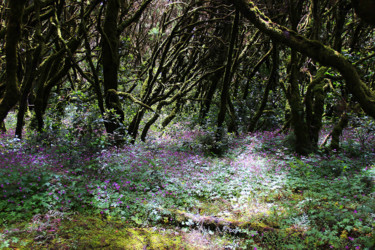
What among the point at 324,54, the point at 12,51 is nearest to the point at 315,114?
the point at 324,54

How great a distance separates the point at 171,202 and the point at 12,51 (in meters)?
3.46

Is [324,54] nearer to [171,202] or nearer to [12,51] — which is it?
[171,202]

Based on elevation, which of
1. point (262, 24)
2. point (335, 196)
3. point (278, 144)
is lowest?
point (335, 196)

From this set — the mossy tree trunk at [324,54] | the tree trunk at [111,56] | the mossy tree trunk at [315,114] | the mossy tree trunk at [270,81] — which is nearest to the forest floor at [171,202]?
the tree trunk at [111,56]

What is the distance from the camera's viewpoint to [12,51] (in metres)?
3.91

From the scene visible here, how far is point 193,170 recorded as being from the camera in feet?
19.9

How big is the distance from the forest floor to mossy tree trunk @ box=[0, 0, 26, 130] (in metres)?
1.02

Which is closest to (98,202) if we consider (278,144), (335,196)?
(335,196)

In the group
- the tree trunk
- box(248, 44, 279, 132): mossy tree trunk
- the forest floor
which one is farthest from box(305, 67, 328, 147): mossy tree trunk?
the tree trunk

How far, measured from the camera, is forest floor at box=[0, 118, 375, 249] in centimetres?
323

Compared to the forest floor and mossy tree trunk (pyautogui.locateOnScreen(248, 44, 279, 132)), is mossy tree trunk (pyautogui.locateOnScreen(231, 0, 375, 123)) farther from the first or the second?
mossy tree trunk (pyautogui.locateOnScreen(248, 44, 279, 132))

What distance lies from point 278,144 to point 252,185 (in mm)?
3099

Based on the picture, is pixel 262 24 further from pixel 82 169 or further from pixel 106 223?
pixel 82 169

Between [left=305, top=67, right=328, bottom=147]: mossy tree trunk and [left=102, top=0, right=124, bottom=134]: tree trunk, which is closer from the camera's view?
[left=102, top=0, right=124, bottom=134]: tree trunk
